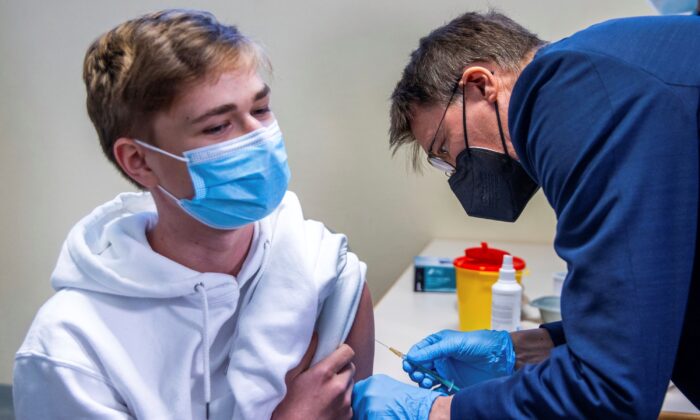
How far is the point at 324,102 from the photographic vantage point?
2863 millimetres

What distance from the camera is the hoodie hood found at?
111 centimetres

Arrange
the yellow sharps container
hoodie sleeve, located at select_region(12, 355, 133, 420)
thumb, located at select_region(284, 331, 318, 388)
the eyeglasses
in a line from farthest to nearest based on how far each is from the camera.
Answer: the yellow sharps container
the eyeglasses
thumb, located at select_region(284, 331, 318, 388)
hoodie sleeve, located at select_region(12, 355, 133, 420)

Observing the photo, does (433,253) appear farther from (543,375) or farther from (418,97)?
(543,375)

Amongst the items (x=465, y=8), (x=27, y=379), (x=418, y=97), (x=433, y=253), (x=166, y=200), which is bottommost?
(x=433, y=253)

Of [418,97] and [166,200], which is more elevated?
[418,97]

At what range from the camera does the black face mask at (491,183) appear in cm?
129

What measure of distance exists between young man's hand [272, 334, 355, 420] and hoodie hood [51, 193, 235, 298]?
0.79 feet

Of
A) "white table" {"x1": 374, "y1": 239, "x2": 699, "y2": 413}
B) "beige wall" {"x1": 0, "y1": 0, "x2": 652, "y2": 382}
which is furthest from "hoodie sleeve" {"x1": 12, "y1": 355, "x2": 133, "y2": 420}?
"beige wall" {"x1": 0, "y1": 0, "x2": 652, "y2": 382}

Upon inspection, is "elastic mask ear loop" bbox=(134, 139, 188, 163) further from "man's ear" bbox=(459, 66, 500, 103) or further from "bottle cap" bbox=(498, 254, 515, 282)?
"bottle cap" bbox=(498, 254, 515, 282)

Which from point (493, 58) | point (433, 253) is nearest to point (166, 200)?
point (493, 58)

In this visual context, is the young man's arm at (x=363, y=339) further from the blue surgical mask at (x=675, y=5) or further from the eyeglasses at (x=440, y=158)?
the blue surgical mask at (x=675, y=5)

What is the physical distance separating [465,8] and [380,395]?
6.69ft

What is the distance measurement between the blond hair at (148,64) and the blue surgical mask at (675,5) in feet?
6.05

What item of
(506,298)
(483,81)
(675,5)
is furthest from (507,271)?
(675,5)
